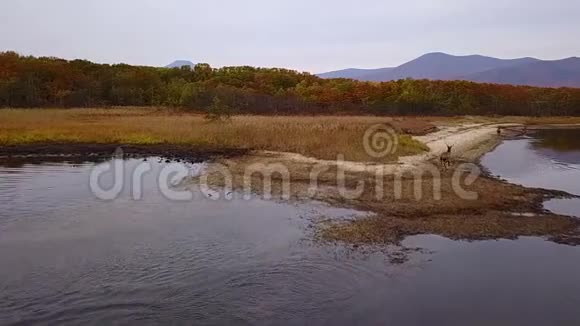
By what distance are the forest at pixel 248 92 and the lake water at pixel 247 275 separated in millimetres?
31818

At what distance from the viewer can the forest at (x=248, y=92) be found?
5512 cm

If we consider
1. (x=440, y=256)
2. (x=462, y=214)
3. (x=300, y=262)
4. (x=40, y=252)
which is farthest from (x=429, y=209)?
(x=40, y=252)

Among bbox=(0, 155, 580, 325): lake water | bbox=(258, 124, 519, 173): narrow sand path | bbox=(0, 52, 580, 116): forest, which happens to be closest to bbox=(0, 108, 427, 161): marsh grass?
bbox=(258, 124, 519, 173): narrow sand path

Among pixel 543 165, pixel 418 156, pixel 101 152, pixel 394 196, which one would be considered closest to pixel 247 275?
pixel 394 196

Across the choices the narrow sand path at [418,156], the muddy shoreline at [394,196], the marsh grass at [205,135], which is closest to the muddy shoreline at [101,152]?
the muddy shoreline at [394,196]

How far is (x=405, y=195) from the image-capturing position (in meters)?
17.1

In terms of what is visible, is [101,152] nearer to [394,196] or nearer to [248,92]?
[394,196]

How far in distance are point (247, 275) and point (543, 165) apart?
24158mm

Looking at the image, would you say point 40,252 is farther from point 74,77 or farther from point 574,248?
point 74,77

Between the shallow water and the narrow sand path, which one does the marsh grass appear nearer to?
the narrow sand path

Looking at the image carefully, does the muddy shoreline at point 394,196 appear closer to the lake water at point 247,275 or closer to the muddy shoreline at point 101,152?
the muddy shoreline at point 101,152

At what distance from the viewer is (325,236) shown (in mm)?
12820

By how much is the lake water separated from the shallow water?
708cm

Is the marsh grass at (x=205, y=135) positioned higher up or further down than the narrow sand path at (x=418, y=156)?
higher up
